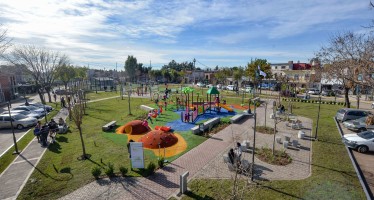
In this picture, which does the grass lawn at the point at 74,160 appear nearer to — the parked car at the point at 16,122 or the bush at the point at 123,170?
the bush at the point at 123,170

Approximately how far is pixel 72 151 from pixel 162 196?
9263 millimetres

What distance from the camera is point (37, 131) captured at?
18188 mm

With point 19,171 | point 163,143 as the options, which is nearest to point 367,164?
point 163,143

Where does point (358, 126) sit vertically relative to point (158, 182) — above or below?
above

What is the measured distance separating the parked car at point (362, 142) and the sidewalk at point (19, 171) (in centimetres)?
2116

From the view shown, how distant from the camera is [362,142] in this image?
15477 mm

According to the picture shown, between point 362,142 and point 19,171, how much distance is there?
22838 mm

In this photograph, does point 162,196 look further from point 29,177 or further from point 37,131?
point 37,131

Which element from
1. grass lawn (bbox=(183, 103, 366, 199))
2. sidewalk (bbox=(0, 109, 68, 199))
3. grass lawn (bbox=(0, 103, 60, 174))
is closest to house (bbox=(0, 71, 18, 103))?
grass lawn (bbox=(0, 103, 60, 174))

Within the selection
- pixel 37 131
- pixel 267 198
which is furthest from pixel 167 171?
pixel 37 131

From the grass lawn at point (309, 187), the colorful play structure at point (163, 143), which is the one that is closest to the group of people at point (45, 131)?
the colorful play structure at point (163, 143)

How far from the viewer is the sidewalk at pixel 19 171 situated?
10.8 metres

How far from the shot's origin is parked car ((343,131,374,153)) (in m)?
15.3

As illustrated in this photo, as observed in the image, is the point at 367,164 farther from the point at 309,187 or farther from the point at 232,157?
the point at 232,157
